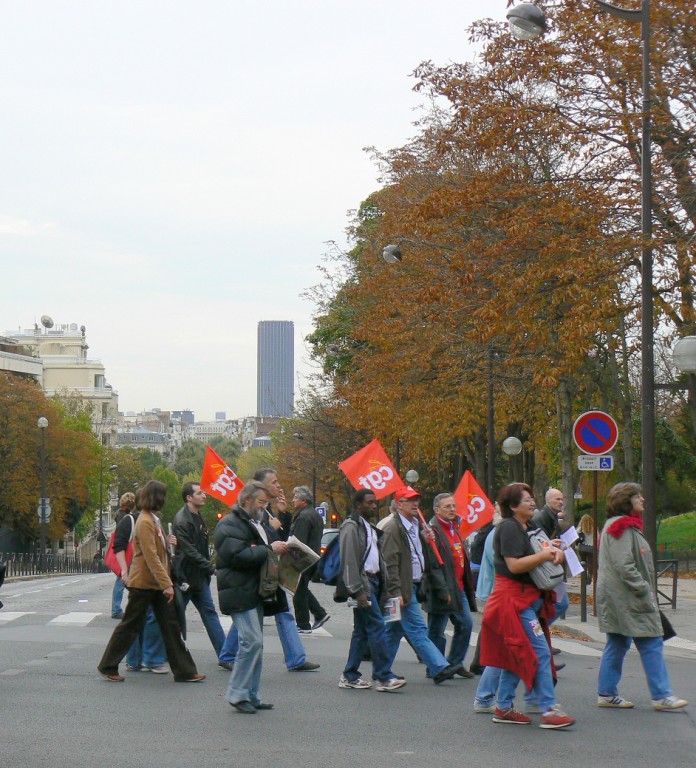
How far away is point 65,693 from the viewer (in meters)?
10.9

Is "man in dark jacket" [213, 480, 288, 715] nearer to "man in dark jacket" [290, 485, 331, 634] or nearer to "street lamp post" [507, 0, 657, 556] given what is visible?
"man in dark jacket" [290, 485, 331, 634]

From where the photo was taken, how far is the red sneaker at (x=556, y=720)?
30.0 feet

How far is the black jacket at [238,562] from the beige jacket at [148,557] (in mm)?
1537

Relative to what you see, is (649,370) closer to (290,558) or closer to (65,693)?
(290,558)

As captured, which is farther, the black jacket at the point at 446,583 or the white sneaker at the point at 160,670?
the white sneaker at the point at 160,670

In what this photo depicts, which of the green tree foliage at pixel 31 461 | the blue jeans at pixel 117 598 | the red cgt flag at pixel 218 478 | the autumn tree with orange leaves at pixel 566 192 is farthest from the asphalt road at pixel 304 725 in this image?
the green tree foliage at pixel 31 461

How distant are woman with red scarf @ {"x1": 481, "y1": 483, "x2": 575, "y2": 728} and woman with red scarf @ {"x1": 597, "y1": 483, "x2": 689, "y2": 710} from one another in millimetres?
752

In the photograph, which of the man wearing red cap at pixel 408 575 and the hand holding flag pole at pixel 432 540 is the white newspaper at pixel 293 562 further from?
the hand holding flag pole at pixel 432 540

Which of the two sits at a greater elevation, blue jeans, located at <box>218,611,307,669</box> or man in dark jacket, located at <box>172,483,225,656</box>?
man in dark jacket, located at <box>172,483,225,656</box>

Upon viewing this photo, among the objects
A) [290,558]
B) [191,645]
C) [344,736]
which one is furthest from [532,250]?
[344,736]

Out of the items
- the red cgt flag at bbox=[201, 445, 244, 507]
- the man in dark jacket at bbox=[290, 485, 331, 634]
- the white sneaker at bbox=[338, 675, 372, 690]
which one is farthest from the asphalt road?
the red cgt flag at bbox=[201, 445, 244, 507]

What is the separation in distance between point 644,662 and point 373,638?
230 centimetres

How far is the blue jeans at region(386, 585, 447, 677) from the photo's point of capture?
11227mm

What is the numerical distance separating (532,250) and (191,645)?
9.75 metres
